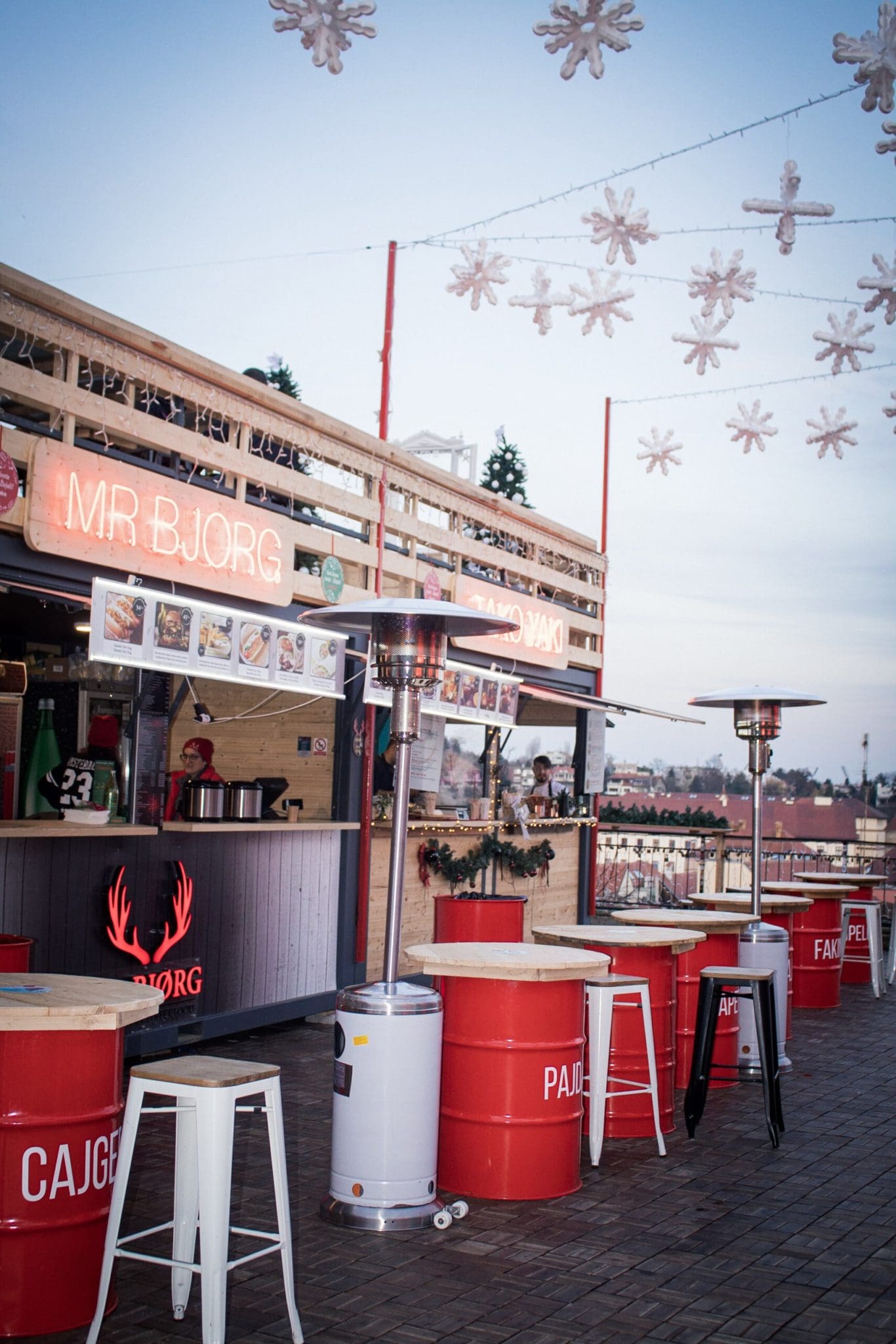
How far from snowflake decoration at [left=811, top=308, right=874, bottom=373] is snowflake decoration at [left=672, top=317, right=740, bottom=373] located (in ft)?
1.86

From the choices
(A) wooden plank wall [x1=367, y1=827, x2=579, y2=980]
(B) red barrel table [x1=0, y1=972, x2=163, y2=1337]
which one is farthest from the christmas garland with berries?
(B) red barrel table [x1=0, y1=972, x2=163, y2=1337]

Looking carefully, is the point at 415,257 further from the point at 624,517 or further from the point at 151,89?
the point at 624,517

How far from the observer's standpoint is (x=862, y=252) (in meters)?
7.54

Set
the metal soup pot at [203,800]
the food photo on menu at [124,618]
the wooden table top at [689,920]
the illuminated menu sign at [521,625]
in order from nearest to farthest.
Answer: the food photo on menu at [124,618] → the wooden table top at [689,920] → the metal soup pot at [203,800] → the illuminated menu sign at [521,625]

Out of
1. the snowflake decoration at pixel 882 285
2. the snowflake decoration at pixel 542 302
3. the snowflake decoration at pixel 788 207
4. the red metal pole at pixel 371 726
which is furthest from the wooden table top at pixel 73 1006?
the snowflake decoration at pixel 542 302

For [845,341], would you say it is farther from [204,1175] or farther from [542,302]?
[204,1175]

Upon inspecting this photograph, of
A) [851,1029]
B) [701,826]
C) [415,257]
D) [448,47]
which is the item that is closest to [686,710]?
[701,826]

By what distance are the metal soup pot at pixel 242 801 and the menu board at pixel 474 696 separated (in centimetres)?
168

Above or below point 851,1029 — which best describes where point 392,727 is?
above

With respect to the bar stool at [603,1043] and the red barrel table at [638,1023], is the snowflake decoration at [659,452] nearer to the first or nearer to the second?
the red barrel table at [638,1023]

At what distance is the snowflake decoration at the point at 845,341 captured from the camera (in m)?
7.94

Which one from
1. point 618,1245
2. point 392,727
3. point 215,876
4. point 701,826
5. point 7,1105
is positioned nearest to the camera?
point 7,1105

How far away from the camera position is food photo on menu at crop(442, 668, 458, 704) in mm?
10453

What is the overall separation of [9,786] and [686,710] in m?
10.9
